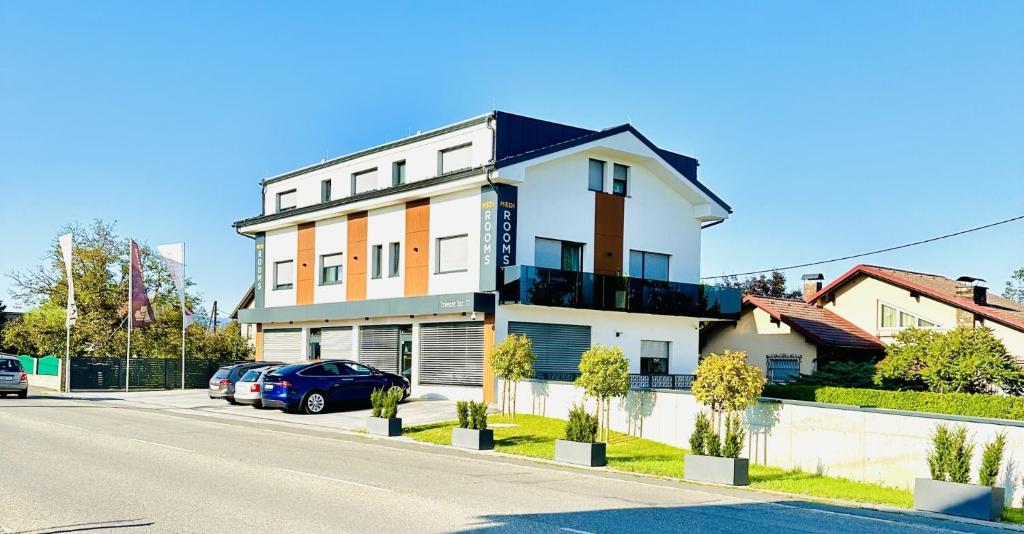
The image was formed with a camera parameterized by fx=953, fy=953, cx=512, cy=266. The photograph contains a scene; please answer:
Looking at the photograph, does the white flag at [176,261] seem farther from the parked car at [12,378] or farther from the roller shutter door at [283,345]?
the parked car at [12,378]

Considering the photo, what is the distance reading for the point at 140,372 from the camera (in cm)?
4397

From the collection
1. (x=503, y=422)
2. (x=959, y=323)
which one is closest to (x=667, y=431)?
(x=503, y=422)

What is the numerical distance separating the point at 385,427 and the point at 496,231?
31.7 feet

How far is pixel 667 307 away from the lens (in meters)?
34.2

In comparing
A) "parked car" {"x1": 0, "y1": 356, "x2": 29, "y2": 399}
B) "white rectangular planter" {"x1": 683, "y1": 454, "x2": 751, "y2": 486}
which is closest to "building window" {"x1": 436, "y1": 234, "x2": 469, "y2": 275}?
"parked car" {"x1": 0, "y1": 356, "x2": 29, "y2": 399}

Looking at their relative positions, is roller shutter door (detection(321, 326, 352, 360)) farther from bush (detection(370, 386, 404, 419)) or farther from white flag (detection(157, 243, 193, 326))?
bush (detection(370, 386, 404, 419))

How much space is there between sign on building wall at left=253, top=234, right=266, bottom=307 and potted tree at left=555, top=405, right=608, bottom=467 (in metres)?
27.0

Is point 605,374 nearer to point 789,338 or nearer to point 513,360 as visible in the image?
point 513,360

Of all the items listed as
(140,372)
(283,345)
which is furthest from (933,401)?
(140,372)

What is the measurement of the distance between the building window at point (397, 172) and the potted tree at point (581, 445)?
1955cm

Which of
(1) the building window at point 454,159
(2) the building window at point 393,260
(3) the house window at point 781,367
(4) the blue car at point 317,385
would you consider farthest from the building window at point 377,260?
(3) the house window at point 781,367

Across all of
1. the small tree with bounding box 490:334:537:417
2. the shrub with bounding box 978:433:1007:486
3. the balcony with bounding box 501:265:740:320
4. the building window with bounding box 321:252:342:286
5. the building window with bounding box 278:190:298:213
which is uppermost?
the building window with bounding box 278:190:298:213

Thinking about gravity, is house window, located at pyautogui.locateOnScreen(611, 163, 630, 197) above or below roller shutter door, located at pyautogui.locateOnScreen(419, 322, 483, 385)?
above

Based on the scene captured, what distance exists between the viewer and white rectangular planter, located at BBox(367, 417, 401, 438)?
73.4 feet
